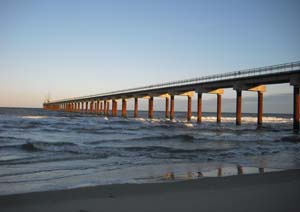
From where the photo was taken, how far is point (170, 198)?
489 cm

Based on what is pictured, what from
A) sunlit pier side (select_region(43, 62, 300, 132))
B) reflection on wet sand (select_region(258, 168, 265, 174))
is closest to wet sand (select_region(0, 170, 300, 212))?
Answer: reflection on wet sand (select_region(258, 168, 265, 174))

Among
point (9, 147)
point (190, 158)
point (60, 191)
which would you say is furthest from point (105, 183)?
point (9, 147)

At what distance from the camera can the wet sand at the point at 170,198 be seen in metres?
4.33

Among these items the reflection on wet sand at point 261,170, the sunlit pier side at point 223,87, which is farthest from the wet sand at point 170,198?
the sunlit pier side at point 223,87

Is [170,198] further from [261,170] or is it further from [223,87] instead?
[223,87]

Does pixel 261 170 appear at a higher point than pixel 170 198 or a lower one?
lower

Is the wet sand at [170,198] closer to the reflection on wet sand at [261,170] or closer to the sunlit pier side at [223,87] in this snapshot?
the reflection on wet sand at [261,170]

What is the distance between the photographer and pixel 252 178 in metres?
6.79

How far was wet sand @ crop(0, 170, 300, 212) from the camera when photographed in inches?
170

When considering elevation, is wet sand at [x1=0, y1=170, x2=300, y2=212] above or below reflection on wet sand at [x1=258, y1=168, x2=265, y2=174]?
above

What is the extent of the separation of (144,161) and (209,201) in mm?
5358

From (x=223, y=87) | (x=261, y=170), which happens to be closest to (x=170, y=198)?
(x=261, y=170)

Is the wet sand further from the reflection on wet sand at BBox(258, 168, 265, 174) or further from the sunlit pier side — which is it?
the sunlit pier side

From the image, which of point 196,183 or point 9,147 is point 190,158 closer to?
point 196,183
